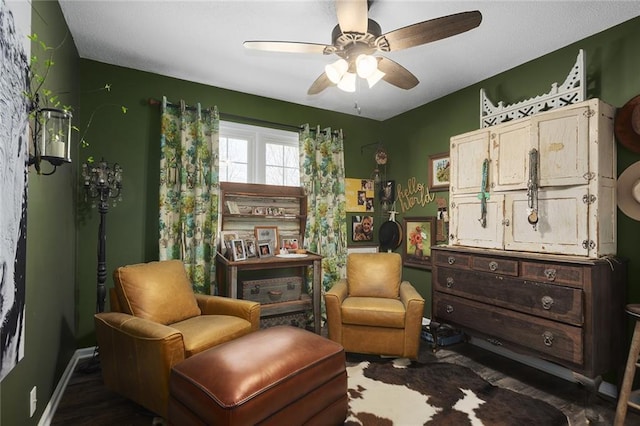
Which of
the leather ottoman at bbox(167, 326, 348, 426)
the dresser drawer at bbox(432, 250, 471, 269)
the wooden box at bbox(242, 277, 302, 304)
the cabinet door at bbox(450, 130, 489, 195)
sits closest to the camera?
the leather ottoman at bbox(167, 326, 348, 426)

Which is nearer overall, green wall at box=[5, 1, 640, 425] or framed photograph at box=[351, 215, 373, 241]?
green wall at box=[5, 1, 640, 425]

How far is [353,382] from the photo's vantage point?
250 centimetres

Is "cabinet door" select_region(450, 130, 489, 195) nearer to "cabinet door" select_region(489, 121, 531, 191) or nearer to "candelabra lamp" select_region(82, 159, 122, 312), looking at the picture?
"cabinet door" select_region(489, 121, 531, 191)

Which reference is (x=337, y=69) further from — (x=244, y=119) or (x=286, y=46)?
(x=244, y=119)

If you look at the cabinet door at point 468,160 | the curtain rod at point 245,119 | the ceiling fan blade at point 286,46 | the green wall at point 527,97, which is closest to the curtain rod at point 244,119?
the curtain rod at point 245,119

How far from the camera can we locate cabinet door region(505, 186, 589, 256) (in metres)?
2.25

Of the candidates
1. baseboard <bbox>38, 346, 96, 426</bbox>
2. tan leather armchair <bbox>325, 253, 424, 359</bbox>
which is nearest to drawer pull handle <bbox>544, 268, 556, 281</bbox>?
tan leather armchair <bbox>325, 253, 424, 359</bbox>

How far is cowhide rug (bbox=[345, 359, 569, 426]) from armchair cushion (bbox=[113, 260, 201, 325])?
1.43 metres

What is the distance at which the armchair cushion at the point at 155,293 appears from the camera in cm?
231

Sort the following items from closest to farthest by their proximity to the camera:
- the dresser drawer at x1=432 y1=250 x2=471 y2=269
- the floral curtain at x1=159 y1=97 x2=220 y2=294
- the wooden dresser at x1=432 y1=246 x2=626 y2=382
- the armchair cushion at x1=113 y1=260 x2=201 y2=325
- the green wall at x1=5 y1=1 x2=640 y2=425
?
1. the green wall at x1=5 y1=1 x2=640 y2=425
2. the wooden dresser at x1=432 y1=246 x2=626 y2=382
3. the armchair cushion at x1=113 y1=260 x2=201 y2=325
4. the dresser drawer at x1=432 y1=250 x2=471 y2=269
5. the floral curtain at x1=159 y1=97 x2=220 y2=294

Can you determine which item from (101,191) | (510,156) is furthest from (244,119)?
(510,156)

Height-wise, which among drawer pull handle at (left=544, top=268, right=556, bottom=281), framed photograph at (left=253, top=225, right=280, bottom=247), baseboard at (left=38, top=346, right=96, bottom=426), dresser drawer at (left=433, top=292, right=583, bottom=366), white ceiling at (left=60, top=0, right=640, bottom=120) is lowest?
baseboard at (left=38, top=346, right=96, bottom=426)

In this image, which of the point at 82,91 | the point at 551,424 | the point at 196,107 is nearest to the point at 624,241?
the point at 551,424

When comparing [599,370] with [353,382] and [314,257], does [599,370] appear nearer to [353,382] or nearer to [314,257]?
[353,382]
